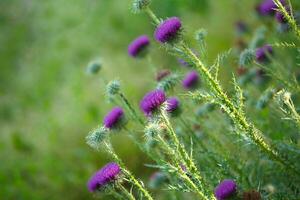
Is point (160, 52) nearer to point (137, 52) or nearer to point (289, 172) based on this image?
point (137, 52)

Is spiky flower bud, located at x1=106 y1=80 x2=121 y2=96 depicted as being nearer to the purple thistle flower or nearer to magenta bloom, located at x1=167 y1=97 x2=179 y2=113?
magenta bloom, located at x1=167 y1=97 x2=179 y2=113

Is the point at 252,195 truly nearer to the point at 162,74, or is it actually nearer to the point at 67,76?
the point at 162,74

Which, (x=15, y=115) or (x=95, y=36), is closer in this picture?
(x=15, y=115)

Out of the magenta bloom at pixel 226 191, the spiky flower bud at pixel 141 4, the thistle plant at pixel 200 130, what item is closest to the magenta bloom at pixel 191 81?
the thistle plant at pixel 200 130

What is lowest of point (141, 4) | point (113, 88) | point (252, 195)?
point (252, 195)

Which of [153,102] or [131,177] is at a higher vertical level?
[153,102]

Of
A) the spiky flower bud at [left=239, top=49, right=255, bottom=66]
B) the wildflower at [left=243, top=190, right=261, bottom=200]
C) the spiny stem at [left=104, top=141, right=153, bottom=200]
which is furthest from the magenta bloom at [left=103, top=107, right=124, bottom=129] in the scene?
the wildflower at [left=243, top=190, right=261, bottom=200]

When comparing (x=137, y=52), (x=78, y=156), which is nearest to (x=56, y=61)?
(x=78, y=156)

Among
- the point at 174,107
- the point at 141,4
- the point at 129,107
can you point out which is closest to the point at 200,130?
the point at 174,107
